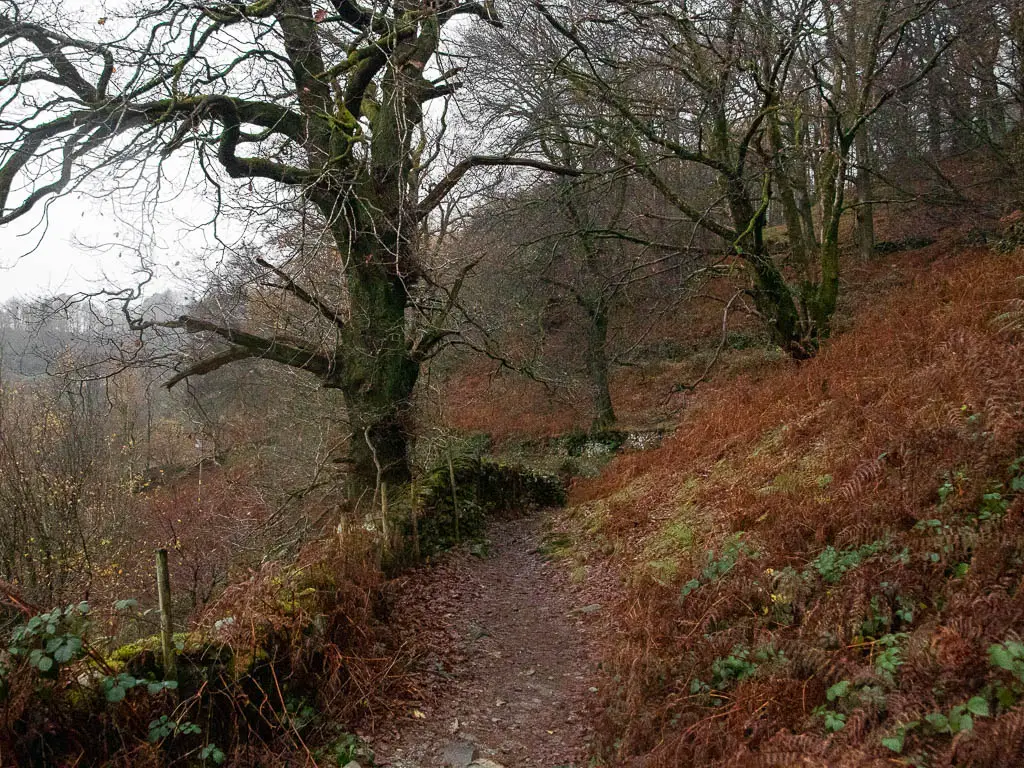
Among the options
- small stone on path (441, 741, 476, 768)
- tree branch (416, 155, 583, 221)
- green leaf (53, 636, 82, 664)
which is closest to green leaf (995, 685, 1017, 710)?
small stone on path (441, 741, 476, 768)

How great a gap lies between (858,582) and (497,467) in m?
9.96

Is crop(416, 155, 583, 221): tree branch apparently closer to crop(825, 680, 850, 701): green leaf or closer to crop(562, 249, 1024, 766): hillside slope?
crop(562, 249, 1024, 766): hillside slope

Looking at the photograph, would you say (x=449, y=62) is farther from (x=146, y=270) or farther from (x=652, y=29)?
(x=146, y=270)

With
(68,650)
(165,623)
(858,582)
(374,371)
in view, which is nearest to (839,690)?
(858,582)

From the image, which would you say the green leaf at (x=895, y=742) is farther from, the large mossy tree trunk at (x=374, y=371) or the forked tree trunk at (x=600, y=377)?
the forked tree trunk at (x=600, y=377)

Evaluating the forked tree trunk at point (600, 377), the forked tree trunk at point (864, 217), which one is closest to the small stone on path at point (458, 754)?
the forked tree trunk at point (600, 377)

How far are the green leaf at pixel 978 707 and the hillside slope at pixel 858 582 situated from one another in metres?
0.01

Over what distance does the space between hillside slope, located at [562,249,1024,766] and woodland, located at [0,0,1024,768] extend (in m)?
0.03

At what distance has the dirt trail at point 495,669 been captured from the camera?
15.0 feet

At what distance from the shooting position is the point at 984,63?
42.0 feet

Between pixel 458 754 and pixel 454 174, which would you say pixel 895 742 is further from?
pixel 454 174

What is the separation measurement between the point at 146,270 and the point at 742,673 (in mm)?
7237

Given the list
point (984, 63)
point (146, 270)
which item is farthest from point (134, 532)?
point (984, 63)

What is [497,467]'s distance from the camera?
1379 cm
